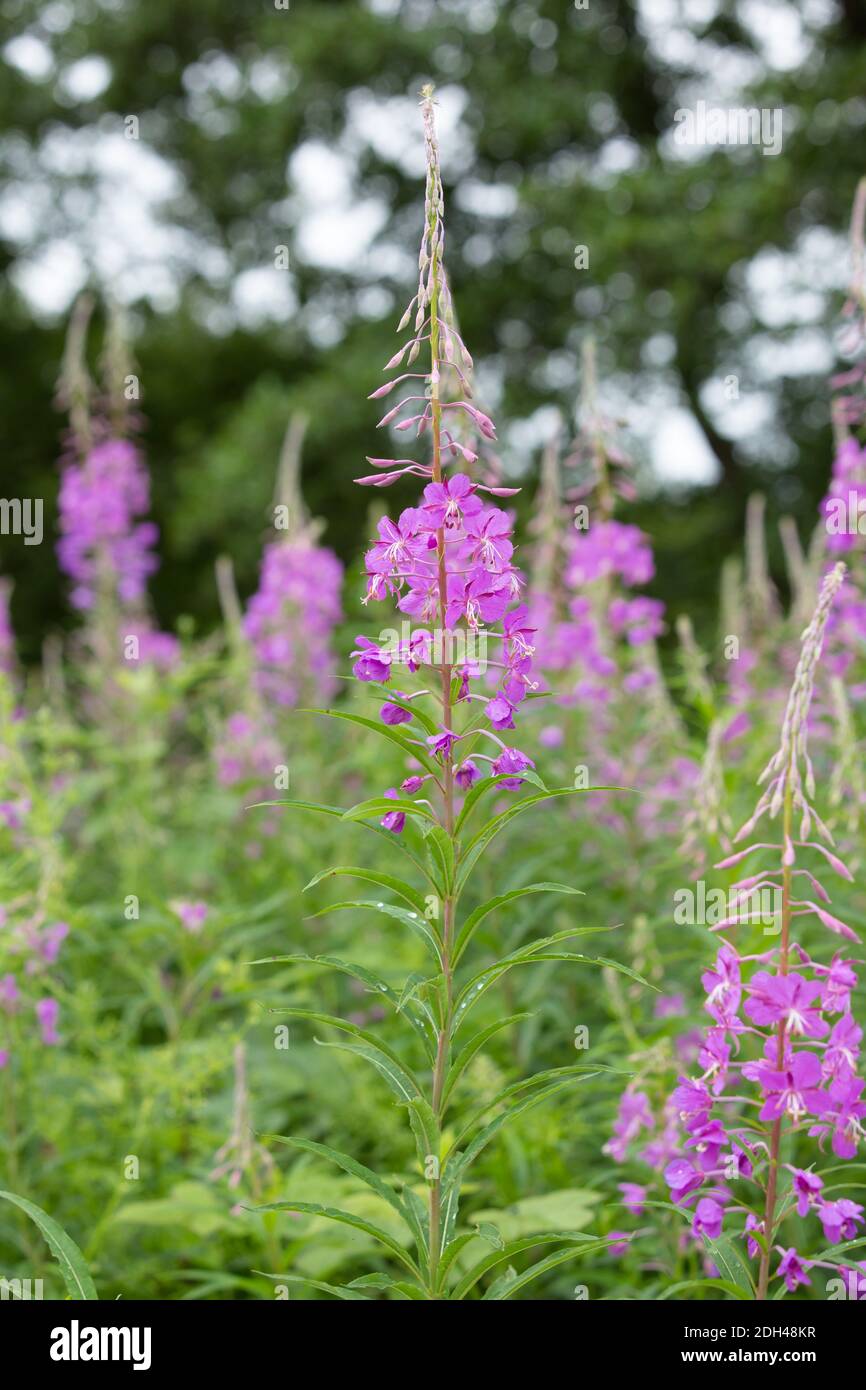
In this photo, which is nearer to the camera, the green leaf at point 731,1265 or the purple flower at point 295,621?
the green leaf at point 731,1265

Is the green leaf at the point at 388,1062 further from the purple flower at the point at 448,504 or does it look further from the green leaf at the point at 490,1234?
the purple flower at the point at 448,504

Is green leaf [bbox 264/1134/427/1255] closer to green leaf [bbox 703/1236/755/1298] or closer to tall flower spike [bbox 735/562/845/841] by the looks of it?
green leaf [bbox 703/1236/755/1298]

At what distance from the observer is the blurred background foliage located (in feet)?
41.5

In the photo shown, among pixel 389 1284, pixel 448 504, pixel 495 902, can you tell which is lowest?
pixel 389 1284

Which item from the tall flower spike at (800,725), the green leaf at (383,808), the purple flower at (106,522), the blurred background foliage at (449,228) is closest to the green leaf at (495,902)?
the green leaf at (383,808)

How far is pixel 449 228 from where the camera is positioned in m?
15.2

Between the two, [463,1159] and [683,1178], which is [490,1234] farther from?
[683,1178]

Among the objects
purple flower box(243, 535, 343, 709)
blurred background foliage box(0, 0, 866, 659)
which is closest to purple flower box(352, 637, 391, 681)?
purple flower box(243, 535, 343, 709)

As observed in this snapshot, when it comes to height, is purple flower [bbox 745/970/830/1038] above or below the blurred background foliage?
below

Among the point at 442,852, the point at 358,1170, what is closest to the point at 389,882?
the point at 442,852

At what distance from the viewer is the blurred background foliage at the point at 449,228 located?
41.5ft
